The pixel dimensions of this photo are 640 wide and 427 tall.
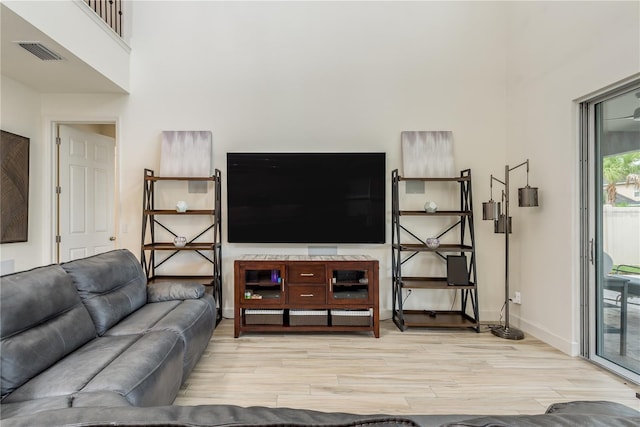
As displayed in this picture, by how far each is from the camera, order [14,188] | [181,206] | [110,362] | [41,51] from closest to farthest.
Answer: [110,362], [41,51], [14,188], [181,206]

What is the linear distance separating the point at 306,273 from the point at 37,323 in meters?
2.10

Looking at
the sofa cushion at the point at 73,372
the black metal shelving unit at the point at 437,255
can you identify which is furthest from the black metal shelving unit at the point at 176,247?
the black metal shelving unit at the point at 437,255

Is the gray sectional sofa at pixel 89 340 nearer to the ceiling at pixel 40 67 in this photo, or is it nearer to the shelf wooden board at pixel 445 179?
the ceiling at pixel 40 67

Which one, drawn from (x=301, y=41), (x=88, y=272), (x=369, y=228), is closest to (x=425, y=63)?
(x=301, y=41)

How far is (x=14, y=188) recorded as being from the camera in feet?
11.1

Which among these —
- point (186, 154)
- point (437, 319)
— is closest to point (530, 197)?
point (437, 319)

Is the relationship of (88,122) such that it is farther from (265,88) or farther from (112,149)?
(265,88)

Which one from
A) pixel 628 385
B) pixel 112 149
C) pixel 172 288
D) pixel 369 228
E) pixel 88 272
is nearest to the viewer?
pixel 88 272

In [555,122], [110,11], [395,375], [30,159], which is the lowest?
[395,375]

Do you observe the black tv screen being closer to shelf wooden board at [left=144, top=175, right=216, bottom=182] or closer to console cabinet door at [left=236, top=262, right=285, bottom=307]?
shelf wooden board at [left=144, top=175, right=216, bottom=182]

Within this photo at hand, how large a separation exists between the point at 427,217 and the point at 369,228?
732 millimetres

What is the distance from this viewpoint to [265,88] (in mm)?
3840

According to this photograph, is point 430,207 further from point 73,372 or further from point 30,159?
point 30,159

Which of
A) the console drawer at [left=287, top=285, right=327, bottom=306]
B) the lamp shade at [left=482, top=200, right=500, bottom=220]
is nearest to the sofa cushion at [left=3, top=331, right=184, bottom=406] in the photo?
the console drawer at [left=287, top=285, right=327, bottom=306]
